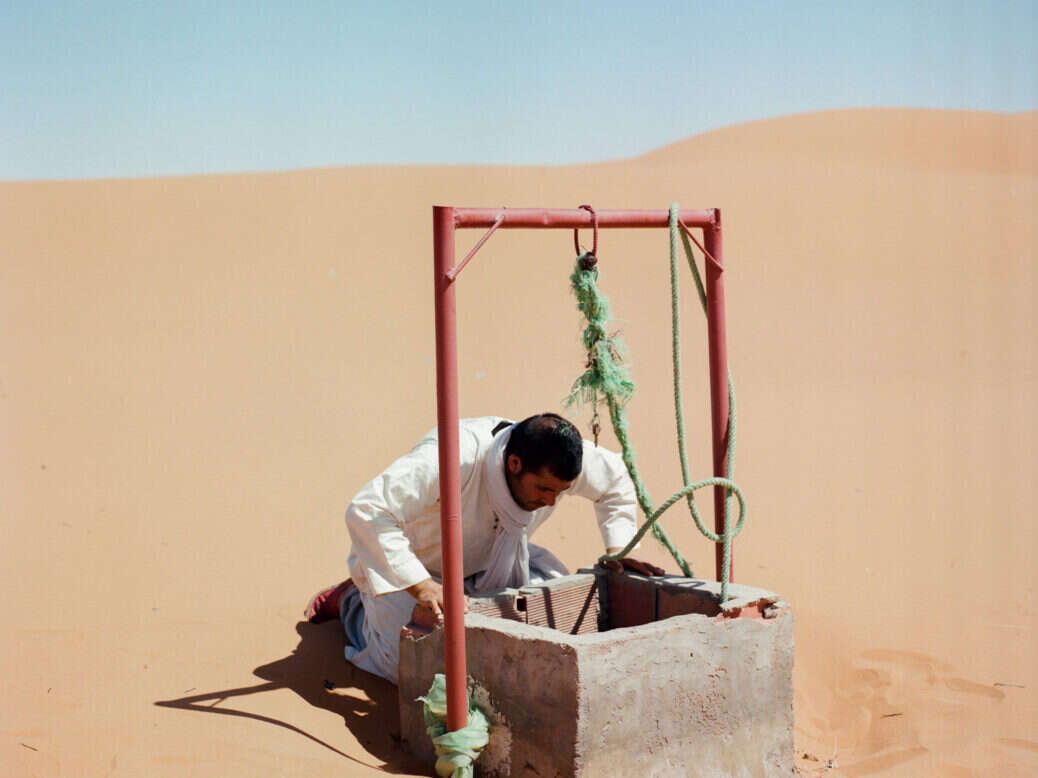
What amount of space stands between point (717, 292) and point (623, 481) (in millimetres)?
973

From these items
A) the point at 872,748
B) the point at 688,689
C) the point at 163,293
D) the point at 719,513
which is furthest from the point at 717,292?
the point at 163,293

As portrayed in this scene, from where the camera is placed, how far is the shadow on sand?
3.91m

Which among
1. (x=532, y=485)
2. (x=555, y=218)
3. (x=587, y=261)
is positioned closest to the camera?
(x=555, y=218)

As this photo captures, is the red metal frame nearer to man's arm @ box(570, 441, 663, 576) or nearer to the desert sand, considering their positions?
the desert sand

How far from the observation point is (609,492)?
4719 millimetres

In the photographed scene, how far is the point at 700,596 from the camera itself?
399 centimetres

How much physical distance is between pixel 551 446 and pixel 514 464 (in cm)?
22

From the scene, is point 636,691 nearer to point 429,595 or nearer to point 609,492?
point 429,595

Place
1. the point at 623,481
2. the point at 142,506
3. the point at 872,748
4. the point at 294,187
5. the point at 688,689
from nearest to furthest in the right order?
the point at 688,689, the point at 872,748, the point at 623,481, the point at 142,506, the point at 294,187

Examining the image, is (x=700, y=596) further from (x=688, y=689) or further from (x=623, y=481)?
(x=623, y=481)

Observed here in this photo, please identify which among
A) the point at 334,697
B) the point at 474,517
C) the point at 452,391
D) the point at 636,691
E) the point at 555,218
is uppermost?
the point at 555,218

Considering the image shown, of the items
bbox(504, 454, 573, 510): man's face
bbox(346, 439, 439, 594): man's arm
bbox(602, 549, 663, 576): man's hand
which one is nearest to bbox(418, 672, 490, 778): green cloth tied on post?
bbox(346, 439, 439, 594): man's arm

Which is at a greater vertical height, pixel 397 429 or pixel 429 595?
pixel 397 429

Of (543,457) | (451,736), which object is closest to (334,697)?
(451,736)
